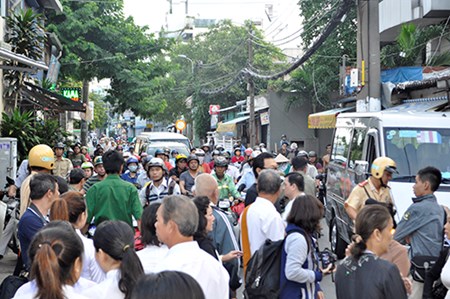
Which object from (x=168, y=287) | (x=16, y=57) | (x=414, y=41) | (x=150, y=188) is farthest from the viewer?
(x=414, y=41)

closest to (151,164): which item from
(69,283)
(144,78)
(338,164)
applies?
(338,164)

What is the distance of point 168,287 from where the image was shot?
2.53 metres

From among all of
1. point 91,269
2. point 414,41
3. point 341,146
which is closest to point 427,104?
point 414,41

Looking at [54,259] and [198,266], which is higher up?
[54,259]

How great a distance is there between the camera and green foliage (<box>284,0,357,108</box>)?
32969mm

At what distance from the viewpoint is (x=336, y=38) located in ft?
110

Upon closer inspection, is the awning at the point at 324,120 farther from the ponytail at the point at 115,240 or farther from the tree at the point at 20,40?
the ponytail at the point at 115,240

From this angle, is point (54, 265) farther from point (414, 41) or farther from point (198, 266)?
point (414, 41)

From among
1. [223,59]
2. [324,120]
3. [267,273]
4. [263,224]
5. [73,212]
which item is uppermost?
[223,59]

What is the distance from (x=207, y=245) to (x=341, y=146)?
8.62 metres

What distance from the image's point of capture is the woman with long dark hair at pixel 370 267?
4.46 meters

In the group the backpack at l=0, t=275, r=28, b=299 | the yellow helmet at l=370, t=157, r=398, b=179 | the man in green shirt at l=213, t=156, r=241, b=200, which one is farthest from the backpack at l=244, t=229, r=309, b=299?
the man in green shirt at l=213, t=156, r=241, b=200

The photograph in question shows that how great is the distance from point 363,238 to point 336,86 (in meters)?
30.1

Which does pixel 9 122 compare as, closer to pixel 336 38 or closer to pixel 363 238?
pixel 363 238
